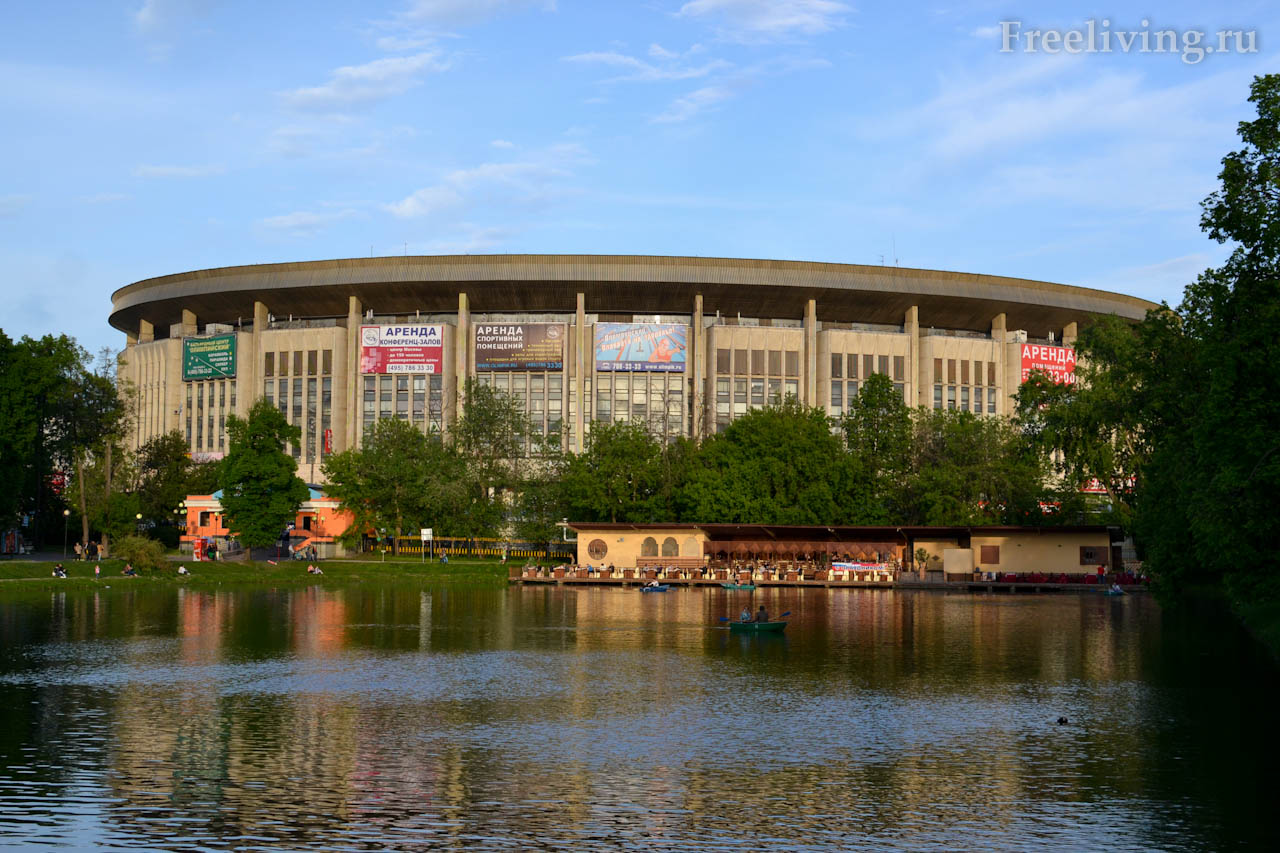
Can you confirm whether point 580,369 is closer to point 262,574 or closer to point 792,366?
point 792,366

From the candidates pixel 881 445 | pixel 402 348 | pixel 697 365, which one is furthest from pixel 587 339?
pixel 881 445

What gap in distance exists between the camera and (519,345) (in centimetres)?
12812

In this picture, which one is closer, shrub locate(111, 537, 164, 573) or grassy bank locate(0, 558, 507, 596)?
grassy bank locate(0, 558, 507, 596)

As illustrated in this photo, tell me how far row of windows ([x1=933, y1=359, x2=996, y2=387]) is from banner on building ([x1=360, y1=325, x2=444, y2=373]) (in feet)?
174

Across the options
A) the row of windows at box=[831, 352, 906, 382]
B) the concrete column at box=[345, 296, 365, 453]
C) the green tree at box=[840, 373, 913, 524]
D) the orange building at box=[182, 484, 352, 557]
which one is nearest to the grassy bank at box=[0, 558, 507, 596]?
the orange building at box=[182, 484, 352, 557]

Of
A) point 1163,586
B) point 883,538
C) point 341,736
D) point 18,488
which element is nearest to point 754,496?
point 883,538

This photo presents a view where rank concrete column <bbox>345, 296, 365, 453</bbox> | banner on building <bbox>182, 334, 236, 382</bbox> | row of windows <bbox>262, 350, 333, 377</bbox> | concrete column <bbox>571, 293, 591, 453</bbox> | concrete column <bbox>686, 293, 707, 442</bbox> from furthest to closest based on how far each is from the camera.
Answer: banner on building <bbox>182, 334, 236, 382</bbox>
row of windows <bbox>262, 350, 333, 377</bbox>
concrete column <bbox>345, 296, 365, 453</bbox>
concrete column <bbox>686, 293, 707, 442</bbox>
concrete column <bbox>571, 293, 591, 453</bbox>

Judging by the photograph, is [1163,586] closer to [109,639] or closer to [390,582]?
[109,639]

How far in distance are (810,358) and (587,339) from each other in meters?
23.4

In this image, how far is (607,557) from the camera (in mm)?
98562

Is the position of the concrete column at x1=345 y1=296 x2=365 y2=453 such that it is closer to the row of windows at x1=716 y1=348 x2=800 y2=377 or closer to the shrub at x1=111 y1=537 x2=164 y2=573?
the row of windows at x1=716 y1=348 x2=800 y2=377

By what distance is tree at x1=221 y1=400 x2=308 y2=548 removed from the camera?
315 ft

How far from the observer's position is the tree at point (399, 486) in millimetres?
106000

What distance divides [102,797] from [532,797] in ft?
28.4
